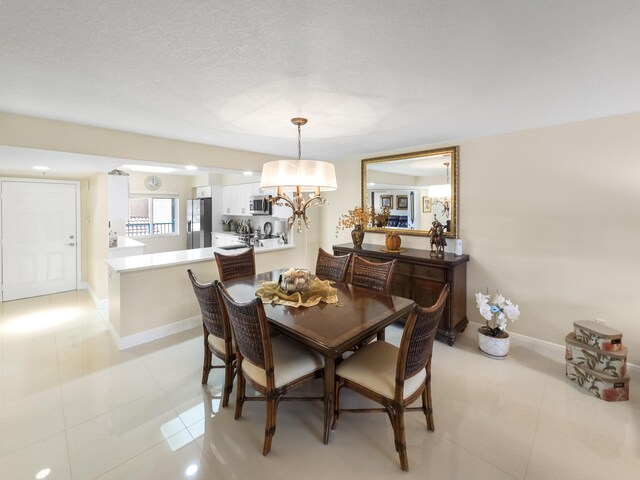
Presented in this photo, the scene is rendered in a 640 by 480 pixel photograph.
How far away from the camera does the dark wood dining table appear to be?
1715 millimetres

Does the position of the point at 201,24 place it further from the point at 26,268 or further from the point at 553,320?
the point at 26,268

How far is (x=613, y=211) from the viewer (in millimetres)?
2654

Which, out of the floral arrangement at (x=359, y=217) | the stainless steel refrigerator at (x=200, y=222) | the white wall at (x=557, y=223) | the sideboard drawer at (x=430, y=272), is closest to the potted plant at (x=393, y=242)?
the sideboard drawer at (x=430, y=272)

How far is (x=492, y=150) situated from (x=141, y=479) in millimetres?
4093

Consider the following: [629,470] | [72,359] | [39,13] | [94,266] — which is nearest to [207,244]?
[94,266]

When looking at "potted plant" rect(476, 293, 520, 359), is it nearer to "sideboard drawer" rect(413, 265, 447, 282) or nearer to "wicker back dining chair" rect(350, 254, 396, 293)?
"sideboard drawer" rect(413, 265, 447, 282)

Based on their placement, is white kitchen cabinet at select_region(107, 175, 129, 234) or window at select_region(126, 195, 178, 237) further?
window at select_region(126, 195, 178, 237)

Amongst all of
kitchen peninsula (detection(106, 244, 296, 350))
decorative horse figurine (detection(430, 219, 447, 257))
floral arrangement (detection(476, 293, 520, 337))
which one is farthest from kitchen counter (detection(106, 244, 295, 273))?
floral arrangement (detection(476, 293, 520, 337))

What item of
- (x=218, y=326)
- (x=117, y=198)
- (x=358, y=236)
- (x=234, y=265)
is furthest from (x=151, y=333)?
(x=358, y=236)

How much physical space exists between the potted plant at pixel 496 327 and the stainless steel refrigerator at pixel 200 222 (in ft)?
20.1

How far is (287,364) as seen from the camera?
75.6 inches

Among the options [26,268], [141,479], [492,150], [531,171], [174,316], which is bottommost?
[141,479]

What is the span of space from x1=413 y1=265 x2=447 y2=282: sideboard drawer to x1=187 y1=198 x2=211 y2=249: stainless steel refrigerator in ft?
18.0

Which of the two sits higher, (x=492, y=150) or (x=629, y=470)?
(x=492, y=150)
